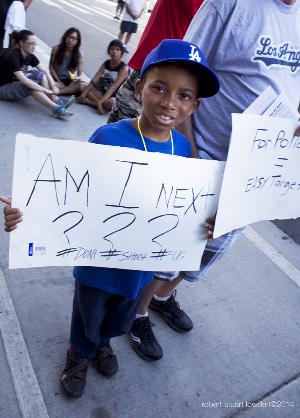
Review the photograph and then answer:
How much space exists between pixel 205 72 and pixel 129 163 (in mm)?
415

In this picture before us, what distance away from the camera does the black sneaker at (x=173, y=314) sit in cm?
232

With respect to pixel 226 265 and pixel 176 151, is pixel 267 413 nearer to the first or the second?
pixel 226 265

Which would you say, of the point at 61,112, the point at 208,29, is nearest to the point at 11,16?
the point at 61,112

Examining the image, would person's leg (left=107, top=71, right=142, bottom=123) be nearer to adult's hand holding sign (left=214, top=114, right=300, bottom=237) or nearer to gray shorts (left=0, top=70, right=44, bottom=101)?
adult's hand holding sign (left=214, top=114, right=300, bottom=237)

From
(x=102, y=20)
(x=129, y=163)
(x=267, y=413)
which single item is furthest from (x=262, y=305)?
(x=102, y=20)

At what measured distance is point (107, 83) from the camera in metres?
5.43

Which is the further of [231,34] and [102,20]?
[102,20]

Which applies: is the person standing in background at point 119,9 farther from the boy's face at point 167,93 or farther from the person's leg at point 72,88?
the boy's face at point 167,93

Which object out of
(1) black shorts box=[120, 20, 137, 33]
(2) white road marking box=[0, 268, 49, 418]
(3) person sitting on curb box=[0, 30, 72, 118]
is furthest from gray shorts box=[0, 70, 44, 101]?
(1) black shorts box=[120, 20, 137, 33]

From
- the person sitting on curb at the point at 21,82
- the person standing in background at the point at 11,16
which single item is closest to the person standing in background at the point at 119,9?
the person standing in background at the point at 11,16

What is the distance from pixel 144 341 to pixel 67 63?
15.4 feet

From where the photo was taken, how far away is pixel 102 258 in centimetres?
147

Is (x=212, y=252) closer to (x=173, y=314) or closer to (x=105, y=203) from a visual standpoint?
(x=173, y=314)

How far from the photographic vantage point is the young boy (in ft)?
4.27
